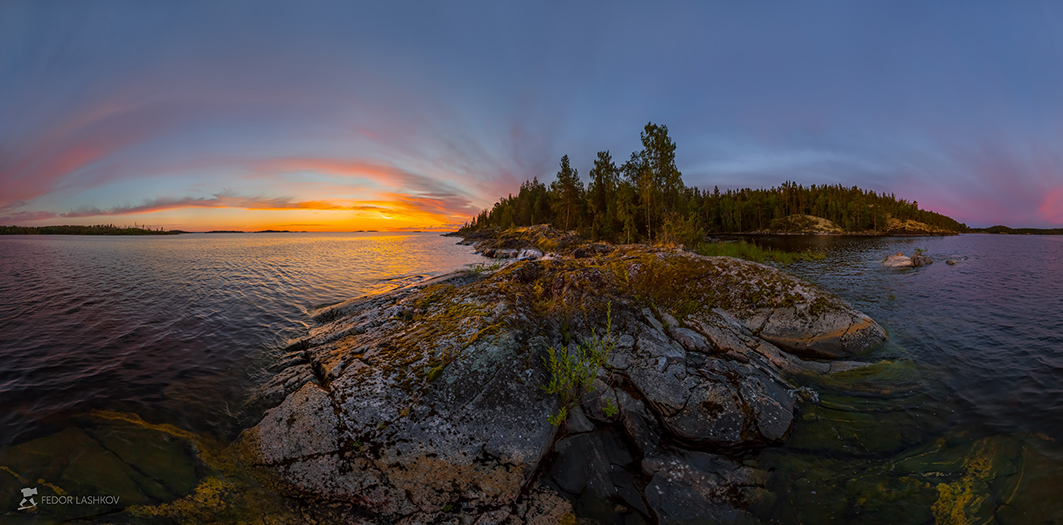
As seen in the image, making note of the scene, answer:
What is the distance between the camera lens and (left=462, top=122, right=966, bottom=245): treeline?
1800 inches

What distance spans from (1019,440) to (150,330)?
2374cm

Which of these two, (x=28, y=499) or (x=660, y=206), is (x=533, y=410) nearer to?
(x=28, y=499)

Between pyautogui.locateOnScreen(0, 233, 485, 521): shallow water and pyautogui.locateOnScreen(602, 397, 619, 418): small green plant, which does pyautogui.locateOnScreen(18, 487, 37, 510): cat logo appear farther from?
pyautogui.locateOnScreen(602, 397, 619, 418): small green plant

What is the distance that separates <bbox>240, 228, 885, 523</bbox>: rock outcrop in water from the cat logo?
2151 mm

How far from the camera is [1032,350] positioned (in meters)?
10.3

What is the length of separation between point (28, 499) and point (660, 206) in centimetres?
5534

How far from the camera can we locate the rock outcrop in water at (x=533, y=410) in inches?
201

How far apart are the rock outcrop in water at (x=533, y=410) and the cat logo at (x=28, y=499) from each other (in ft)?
7.06

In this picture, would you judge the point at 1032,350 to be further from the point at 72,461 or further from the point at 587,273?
the point at 72,461

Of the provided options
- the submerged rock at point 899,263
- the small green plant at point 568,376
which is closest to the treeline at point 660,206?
the submerged rock at point 899,263

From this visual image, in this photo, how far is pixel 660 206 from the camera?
51000 mm

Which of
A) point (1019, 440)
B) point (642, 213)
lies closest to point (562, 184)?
point (642, 213)

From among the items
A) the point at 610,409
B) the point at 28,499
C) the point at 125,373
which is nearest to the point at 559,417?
the point at 610,409

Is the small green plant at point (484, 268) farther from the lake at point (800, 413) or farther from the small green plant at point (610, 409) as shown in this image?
the small green plant at point (610, 409)
